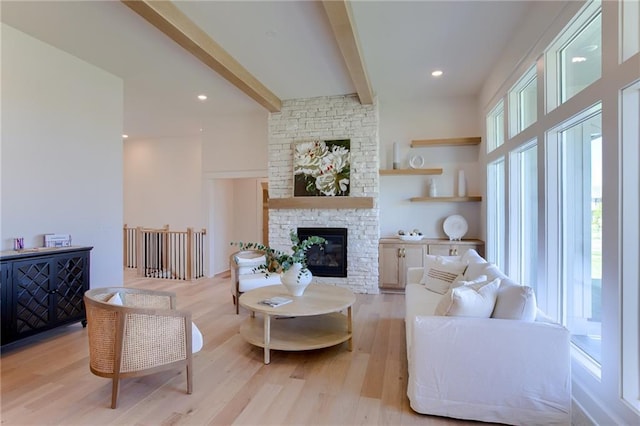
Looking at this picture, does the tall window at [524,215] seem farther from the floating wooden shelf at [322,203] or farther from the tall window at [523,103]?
the floating wooden shelf at [322,203]

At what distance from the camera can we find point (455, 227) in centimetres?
548

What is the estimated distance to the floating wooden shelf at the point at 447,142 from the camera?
5336 millimetres

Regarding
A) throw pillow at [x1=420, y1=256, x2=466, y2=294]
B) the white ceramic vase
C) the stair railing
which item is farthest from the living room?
the white ceramic vase

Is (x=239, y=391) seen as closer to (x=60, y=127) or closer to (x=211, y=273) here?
(x=60, y=127)

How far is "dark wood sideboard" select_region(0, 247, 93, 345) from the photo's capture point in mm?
2990

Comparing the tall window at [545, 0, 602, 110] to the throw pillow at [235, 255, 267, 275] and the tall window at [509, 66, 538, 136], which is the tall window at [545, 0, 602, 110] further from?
the throw pillow at [235, 255, 267, 275]

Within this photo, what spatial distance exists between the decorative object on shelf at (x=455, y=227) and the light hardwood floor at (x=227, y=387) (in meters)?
2.48

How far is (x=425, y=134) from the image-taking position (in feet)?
18.6

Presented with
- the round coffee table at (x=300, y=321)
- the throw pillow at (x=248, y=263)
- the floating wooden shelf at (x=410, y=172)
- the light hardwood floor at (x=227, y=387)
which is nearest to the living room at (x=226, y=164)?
the floating wooden shelf at (x=410, y=172)

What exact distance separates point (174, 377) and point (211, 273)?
172 inches

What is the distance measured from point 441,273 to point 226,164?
4809mm

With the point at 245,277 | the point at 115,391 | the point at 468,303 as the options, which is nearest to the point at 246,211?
the point at 245,277

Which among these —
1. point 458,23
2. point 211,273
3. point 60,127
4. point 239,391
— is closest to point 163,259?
point 211,273

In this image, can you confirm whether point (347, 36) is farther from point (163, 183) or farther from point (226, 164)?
point (163, 183)
